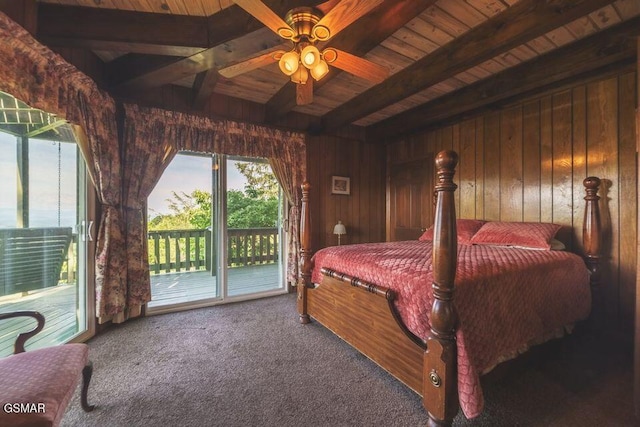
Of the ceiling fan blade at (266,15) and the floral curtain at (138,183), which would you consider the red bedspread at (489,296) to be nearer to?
the ceiling fan blade at (266,15)

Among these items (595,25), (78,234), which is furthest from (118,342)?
(595,25)

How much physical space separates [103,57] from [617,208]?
470cm

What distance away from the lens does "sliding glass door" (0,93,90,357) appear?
179cm

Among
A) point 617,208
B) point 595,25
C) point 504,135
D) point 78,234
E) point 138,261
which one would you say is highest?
point 595,25

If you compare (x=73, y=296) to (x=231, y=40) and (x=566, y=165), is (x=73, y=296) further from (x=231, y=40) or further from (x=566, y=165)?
(x=566, y=165)

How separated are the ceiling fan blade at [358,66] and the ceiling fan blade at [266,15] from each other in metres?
0.33

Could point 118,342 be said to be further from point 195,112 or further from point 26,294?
point 195,112

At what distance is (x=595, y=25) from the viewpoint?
1913 mm

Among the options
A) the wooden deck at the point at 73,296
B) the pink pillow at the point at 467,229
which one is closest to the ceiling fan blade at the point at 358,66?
the pink pillow at the point at 467,229

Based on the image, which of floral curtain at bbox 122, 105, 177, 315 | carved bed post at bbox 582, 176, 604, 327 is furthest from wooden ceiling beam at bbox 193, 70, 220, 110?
carved bed post at bbox 582, 176, 604, 327

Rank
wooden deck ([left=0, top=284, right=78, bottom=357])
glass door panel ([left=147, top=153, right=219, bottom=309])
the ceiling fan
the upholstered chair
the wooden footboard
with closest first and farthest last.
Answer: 1. the upholstered chair
2. the ceiling fan
3. the wooden footboard
4. wooden deck ([left=0, top=284, right=78, bottom=357])
5. glass door panel ([left=147, top=153, right=219, bottom=309])

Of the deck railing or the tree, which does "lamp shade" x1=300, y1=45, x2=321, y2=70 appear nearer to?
the tree

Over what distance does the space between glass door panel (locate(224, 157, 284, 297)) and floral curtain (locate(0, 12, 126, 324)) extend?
1.12 metres

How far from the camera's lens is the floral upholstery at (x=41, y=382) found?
Result: 2.99 feet
